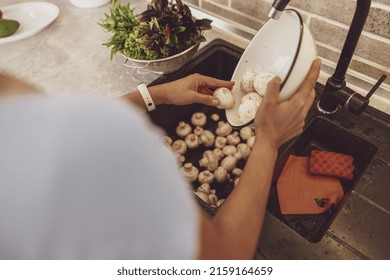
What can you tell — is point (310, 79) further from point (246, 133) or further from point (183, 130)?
point (183, 130)

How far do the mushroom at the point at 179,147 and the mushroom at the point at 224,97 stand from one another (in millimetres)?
221

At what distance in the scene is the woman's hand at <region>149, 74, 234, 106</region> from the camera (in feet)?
3.04

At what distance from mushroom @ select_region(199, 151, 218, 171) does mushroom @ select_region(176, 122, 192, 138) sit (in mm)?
115

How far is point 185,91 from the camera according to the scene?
0.93 m

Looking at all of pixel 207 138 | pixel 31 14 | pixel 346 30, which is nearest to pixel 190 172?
pixel 207 138

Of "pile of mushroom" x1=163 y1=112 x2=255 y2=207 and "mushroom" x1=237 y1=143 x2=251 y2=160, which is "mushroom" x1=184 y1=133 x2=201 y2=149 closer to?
"pile of mushroom" x1=163 y1=112 x2=255 y2=207

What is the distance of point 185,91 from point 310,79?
0.37 meters

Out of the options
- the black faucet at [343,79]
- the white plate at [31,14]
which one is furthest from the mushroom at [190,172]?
the white plate at [31,14]

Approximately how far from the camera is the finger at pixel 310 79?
0.70 meters

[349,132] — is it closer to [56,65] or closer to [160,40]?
[160,40]

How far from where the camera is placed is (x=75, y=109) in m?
0.34

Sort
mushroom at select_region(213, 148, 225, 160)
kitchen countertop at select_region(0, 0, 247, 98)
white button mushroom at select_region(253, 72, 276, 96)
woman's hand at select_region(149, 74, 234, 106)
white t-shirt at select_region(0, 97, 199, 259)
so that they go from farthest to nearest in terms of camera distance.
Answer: kitchen countertop at select_region(0, 0, 247, 98)
mushroom at select_region(213, 148, 225, 160)
woman's hand at select_region(149, 74, 234, 106)
white button mushroom at select_region(253, 72, 276, 96)
white t-shirt at select_region(0, 97, 199, 259)

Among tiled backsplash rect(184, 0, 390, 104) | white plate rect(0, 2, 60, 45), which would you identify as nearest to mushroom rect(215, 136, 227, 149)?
tiled backsplash rect(184, 0, 390, 104)

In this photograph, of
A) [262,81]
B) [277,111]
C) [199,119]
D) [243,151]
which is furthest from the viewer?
[199,119]
